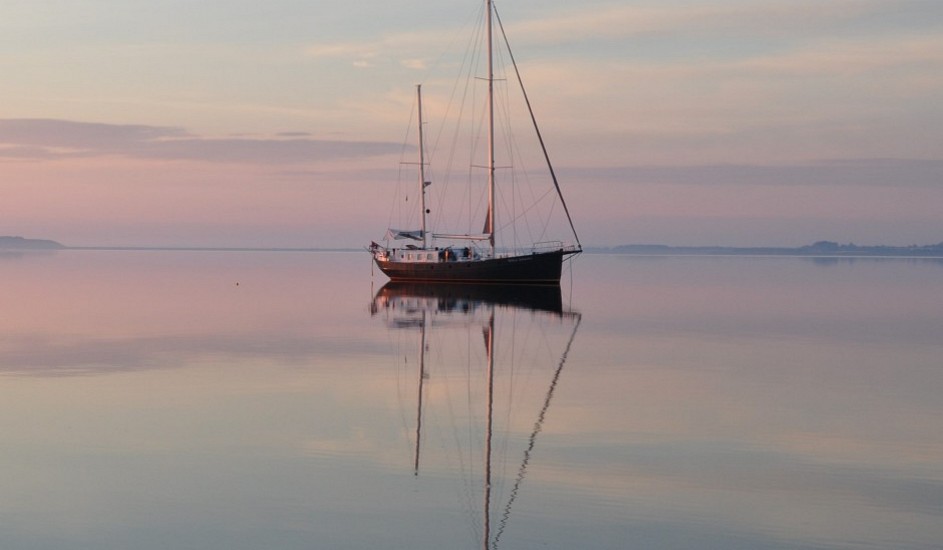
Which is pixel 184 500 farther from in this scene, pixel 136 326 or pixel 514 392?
pixel 136 326

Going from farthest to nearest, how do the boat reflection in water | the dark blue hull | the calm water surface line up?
the dark blue hull
the boat reflection in water
the calm water surface

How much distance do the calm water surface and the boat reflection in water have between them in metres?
0.10

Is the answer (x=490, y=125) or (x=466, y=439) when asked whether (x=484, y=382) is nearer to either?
(x=466, y=439)

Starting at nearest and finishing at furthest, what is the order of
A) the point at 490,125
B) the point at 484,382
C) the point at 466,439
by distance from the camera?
1. the point at 466,439
2. the point at 484,382
3. the point at 490,125

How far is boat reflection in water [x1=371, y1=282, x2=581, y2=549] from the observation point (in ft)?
56.9

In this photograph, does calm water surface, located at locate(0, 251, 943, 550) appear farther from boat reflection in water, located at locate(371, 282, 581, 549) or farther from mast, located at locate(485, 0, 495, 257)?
mast, located at locate(485, 0, 495, 257)

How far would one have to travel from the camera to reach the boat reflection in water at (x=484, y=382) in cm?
1733

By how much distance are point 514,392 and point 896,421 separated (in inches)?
339

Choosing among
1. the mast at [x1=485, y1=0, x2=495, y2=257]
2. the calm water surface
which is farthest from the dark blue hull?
the calm water surface

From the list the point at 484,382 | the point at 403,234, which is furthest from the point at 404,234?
the point at 484,382

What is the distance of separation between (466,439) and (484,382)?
25.9 feet

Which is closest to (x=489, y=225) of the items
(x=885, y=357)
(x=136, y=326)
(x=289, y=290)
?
(x=289, y=290)

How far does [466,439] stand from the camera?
66.7ft

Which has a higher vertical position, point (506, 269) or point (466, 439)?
point (506, 269)
